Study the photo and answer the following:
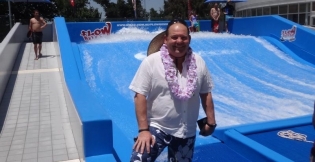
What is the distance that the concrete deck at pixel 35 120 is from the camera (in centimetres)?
394

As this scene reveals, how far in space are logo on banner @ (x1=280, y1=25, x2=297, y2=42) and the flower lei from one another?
9571mm

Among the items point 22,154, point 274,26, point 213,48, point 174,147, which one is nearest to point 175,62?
point 174,147

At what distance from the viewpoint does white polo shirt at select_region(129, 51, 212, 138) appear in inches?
86.7

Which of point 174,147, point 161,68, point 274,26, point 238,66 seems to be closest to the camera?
point 161,68

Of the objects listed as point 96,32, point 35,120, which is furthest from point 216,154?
point 96,32

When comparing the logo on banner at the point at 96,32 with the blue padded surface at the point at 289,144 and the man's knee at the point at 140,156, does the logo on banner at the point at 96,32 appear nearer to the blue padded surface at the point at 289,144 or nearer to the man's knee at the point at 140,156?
the blue padded surface at the point at 289,144

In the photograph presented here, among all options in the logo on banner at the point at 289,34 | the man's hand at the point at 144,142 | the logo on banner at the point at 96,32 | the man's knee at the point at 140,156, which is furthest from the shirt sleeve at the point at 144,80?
the logo on banner at the point at 96,32

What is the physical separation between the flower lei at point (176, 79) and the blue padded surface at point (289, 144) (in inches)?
80.2

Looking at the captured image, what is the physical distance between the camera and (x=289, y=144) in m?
4.02

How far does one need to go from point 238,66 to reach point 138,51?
9.48ft

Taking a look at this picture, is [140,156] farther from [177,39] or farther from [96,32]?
[96,32]

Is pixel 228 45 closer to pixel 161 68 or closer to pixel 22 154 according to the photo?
pixel 22 154

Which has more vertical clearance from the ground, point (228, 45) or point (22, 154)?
point (228, 45)

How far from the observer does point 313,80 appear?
8164mm
